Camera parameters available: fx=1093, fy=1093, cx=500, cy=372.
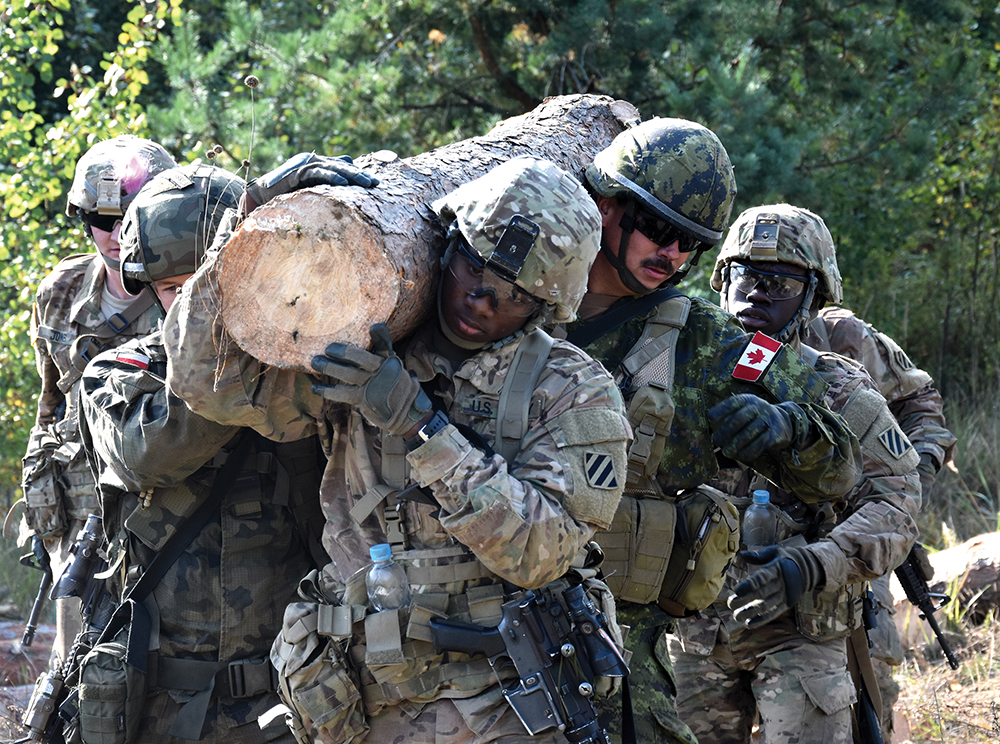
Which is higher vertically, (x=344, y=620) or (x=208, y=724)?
(x=344, y=620)

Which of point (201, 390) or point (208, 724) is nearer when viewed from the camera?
point (201, 390)

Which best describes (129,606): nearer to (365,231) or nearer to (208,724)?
(208,724)

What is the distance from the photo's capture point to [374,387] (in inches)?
100

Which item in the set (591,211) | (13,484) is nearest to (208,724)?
(591,211)

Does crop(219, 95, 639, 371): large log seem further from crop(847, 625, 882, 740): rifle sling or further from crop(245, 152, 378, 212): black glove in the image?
crop(847, 625, 882, 740): rifle sling

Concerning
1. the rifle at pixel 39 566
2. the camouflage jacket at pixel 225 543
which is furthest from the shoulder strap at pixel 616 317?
the rifle at pixel 39 566

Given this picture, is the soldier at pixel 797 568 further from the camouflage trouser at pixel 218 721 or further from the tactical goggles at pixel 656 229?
the camouflage trouser at pixel 218 721

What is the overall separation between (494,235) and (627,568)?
1347 mm

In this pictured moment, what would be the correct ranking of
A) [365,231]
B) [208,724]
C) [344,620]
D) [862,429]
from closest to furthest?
[365,231]
[344,620]
[208,724]
[862,429]

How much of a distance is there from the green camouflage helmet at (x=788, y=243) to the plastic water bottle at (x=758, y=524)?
1.01 metres

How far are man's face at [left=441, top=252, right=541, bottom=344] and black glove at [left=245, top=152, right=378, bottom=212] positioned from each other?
1.04 ft

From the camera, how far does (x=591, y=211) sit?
2.89 m

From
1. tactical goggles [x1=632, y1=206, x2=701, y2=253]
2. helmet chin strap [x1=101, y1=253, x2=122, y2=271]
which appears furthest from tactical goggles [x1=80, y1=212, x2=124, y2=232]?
tactical goggles [x1=632, y1=206, x2=701, y2=253]

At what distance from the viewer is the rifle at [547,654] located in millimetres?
2691
